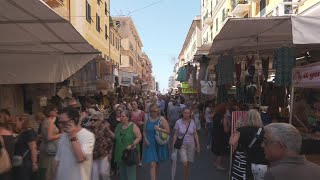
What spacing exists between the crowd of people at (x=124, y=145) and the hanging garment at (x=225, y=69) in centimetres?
107

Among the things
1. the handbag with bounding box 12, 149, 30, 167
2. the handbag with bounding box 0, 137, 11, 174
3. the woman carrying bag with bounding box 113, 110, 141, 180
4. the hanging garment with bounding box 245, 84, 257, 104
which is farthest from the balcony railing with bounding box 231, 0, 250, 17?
the handbag with bounding box 0, 137, 11, 174

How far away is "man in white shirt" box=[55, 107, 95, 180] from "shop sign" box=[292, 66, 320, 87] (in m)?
3.13

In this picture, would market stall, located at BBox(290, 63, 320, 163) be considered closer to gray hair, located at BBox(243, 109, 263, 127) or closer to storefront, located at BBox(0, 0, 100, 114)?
gray hair, located at BBox(243, 109, 263, 127)

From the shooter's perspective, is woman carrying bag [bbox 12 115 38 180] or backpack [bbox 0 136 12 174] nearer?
backpack [bbox 0 136 12 174]

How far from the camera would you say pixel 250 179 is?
6652 millimetres

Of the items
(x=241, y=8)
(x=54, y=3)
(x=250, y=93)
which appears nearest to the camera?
(x=250, y=93)

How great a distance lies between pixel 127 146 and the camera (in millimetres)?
7828

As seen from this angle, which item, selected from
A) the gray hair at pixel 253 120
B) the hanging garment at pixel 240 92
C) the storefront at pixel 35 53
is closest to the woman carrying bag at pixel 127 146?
the storefront at pixel 35 53

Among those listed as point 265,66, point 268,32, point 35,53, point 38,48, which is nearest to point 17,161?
point 38,48

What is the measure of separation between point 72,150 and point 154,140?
370cm

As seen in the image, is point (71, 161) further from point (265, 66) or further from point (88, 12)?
point (88, 12)

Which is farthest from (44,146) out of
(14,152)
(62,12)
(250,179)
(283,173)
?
(62,12)

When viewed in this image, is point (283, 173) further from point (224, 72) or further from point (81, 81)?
point (81, 81)

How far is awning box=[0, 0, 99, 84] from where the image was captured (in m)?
6.75
